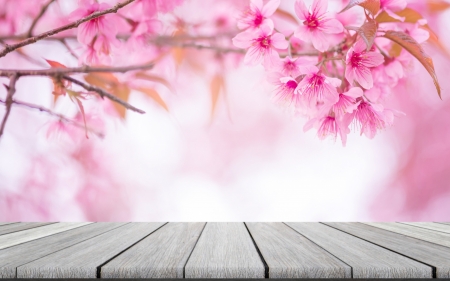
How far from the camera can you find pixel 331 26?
54 cm

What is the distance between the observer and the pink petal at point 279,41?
0.54 meters

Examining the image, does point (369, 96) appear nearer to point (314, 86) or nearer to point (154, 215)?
point (314, 86)

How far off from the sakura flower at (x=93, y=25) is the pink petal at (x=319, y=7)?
0.98 feet

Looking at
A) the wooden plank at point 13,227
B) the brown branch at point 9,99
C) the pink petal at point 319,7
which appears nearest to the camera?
the brown branch at point 9,99

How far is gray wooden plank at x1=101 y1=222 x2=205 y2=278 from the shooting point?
0.57 m

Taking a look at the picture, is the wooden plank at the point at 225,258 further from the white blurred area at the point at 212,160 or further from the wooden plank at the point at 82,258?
the white blurred area at the point at 212,160

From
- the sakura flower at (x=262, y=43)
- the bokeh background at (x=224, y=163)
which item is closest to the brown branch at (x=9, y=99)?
the sakura flower at (x=262, y=43)

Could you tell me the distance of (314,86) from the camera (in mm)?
528

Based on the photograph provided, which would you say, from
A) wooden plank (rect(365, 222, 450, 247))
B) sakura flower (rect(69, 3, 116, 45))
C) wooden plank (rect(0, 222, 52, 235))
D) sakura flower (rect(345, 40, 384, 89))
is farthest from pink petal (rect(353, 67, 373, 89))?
wooden plank (rect(0, 222, 52, 235))

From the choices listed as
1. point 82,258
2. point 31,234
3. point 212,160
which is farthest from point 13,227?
point 212,160

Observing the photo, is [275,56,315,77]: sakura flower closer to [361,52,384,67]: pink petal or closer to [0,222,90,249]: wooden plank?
[361,52,384,67]: pink petal

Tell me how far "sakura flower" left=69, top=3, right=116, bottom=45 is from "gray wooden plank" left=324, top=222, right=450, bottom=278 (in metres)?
0.61

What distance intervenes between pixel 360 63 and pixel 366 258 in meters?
0.32

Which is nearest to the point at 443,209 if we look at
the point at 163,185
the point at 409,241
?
the point at 409,241
